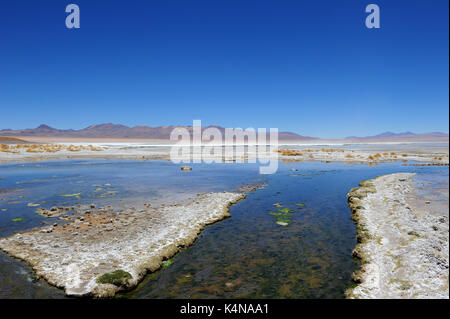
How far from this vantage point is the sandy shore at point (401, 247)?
7125mm

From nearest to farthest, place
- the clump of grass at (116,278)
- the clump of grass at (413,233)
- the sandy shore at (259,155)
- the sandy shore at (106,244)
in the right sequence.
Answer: the clump of grass at (116,278), the sandy shore at (106,244), the clump of grass at (413,233), the sandy shore at (259,155)

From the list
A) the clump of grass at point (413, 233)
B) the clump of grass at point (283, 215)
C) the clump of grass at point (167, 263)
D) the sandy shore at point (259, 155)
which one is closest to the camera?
the clump of grass at point (167, 263)

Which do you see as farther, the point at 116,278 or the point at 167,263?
the point at 167,263

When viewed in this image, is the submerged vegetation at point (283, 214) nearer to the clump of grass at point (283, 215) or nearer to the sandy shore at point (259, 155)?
the clump of grass at point (283, 215)

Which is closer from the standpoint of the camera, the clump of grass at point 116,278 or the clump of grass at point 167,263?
the clump of grass at point 116,278

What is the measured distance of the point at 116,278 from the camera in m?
7.80

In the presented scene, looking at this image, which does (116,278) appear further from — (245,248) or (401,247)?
(401,247)

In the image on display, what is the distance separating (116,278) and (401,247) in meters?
9.53

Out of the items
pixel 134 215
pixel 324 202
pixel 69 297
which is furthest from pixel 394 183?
pixel 69 297

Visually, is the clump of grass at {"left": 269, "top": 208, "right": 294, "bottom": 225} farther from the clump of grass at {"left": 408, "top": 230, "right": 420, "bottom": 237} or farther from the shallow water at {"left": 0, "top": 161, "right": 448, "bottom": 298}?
the clump of grass at {"left": 408, "top": 230, "right": 420, "bottom": 237}

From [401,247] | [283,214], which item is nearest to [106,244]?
[283,214]

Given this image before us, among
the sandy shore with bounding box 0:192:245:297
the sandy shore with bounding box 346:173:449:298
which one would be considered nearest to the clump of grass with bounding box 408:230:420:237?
the sandy shore with bounding box 346:173:449:298

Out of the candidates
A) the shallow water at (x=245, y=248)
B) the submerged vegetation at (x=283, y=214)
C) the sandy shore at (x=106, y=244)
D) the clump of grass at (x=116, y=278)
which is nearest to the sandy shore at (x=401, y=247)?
the shallow water at (x=245, y=248)

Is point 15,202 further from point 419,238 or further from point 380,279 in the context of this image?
point 419,238
